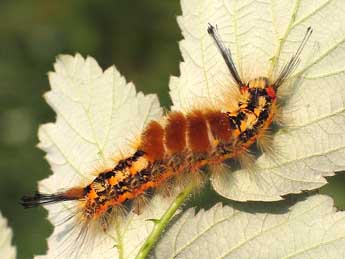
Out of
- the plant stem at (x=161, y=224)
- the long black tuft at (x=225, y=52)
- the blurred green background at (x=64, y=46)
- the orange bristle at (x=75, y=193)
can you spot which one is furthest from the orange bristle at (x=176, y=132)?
the blurred green background at (x=64, y=46)

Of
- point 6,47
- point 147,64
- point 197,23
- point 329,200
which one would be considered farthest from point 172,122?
point 6,47

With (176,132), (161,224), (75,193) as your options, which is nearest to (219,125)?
(176,132)

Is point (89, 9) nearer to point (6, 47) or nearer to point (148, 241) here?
A: point (6, 47)

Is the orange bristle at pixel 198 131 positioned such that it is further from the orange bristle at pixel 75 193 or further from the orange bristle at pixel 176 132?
the orange bristle at pixel 75 193

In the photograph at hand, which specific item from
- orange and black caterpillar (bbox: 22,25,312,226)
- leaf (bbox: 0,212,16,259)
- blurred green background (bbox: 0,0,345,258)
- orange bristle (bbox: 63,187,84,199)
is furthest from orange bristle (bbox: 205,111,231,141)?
blurred green background (bbox: 0,0,345,258)

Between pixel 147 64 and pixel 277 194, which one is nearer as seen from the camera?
pixel 277 194

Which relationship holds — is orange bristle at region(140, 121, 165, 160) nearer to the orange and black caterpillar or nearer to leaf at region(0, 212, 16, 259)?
the orange and black caterpillar

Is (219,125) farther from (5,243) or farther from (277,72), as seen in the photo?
(5,243)
